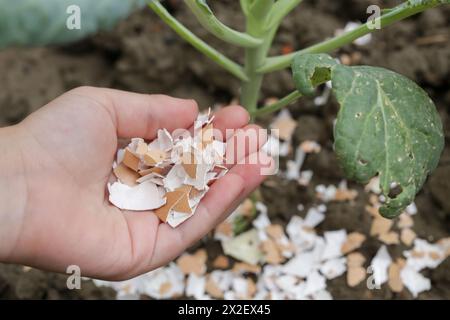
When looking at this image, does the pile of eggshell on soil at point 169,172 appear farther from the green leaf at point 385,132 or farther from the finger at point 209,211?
the green leaf at point 385,132

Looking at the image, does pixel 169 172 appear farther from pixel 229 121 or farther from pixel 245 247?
pixel 245 247

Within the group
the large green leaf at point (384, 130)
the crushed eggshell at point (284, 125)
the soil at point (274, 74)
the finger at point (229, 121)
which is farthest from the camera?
the crushed eggshell at point (284, 125)

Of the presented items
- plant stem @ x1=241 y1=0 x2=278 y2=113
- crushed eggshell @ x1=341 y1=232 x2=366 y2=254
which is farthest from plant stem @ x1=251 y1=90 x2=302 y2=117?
crushed eggshell @ x1=341 y1=232 x2=366 y2=254

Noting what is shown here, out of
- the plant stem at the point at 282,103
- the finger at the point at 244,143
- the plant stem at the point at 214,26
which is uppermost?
the plant stem at the point at 214,26

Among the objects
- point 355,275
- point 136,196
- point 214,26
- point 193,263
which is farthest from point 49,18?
point 355,275

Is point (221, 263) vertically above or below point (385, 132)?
below

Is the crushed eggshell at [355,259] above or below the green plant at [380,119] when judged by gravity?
below

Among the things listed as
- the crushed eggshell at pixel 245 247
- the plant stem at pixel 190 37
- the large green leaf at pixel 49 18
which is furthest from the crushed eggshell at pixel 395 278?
the large green leaf at pixel 49 18
